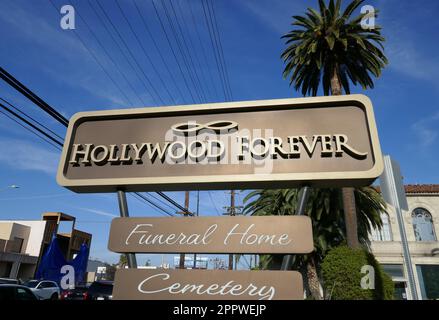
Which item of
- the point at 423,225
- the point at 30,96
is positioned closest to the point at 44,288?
the point at 30,96

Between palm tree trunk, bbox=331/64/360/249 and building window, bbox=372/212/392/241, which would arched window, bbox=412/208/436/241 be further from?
palm tree trunk, bbox=331/64/360/249

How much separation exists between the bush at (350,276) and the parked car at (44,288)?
16.5m

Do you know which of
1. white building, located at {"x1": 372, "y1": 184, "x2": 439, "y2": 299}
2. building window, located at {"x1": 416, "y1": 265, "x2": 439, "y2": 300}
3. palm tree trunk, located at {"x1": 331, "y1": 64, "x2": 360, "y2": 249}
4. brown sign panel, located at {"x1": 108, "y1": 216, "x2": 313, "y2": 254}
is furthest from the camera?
white building, located at {"x1": 372, "y1": 184, "x2": 439, "y2": 299}

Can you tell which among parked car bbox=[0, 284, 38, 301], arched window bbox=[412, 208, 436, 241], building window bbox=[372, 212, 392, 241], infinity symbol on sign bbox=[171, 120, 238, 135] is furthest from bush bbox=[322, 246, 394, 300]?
arched window bbox=[412, 208, 436, 241]

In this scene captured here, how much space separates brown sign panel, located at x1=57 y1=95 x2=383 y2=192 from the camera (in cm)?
412

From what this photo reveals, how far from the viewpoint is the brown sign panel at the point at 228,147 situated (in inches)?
162

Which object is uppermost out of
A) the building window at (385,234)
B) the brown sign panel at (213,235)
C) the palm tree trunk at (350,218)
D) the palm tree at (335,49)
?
the palm tree at (335,49)

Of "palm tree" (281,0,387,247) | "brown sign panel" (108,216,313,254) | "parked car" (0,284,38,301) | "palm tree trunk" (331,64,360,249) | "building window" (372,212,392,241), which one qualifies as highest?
"palm tree" (281,0,387,247)

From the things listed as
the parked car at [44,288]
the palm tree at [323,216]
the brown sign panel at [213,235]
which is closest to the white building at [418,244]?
the palm tree at [323,216]

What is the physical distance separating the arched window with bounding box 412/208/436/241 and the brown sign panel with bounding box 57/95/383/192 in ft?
96.5

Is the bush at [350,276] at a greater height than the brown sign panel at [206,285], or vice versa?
the bush at [350,276]

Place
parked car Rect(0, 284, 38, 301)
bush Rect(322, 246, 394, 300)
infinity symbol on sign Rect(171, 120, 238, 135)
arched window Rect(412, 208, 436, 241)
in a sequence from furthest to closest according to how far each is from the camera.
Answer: arched window Rect(412, 208, 436, 241) < bush Rect(322, 246, 394, 300) < parked car Rect(0, 284, 38, 301) < infinity symbol on sign Rect(171, 120, 238, 135)

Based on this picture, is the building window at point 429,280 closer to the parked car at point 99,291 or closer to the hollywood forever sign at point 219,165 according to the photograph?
the parked car at point 99,291
